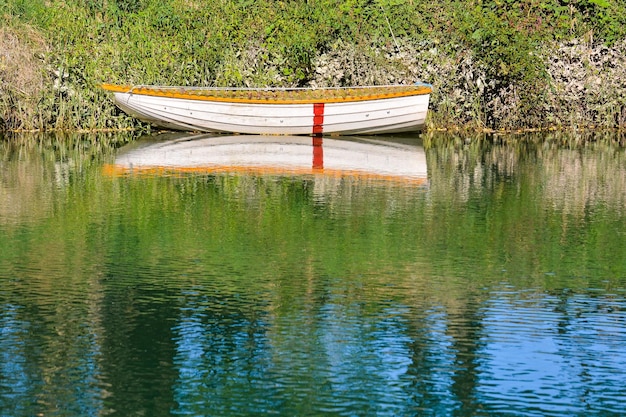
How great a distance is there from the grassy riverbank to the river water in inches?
384

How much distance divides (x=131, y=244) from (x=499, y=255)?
4.93m

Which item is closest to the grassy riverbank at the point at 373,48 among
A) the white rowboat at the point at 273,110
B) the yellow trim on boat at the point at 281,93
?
the yellow trim on boat at the point at 281,93

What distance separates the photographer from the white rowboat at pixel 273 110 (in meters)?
33.0

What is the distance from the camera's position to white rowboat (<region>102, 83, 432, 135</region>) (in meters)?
33.0

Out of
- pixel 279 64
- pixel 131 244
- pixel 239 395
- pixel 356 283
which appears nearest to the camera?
pixel 239 395

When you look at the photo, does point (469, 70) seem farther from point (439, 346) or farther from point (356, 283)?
point (439, 346)

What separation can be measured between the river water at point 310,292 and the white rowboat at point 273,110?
7487 millimetres

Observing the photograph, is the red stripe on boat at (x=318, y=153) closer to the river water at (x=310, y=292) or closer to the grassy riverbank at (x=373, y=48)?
the river water at (x=310, y=292)

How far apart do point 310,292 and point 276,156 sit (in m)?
14.8

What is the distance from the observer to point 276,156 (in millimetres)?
Result: 28422

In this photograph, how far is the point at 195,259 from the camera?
15680 millimetres

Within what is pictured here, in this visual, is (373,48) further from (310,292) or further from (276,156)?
(310,292)

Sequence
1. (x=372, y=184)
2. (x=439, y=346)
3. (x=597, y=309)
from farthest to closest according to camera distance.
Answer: (x=372, y=184) < (x=597, y=309) < (x=439, y=346)

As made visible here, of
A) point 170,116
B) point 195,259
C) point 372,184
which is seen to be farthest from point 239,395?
point 170,116
